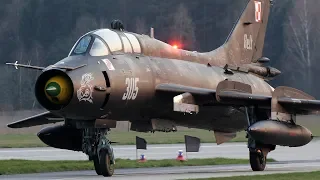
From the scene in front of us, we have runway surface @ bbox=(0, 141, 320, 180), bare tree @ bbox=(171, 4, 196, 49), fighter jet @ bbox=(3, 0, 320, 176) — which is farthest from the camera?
bare tree @ bbox=(171, 4, 196, 49)

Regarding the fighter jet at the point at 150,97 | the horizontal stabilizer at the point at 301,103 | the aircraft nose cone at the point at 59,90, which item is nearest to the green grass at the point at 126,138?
the fighter jet at the point at 150,97

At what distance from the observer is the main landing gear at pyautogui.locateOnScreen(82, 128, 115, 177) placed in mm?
22047

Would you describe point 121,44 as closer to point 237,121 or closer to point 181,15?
point 237,121

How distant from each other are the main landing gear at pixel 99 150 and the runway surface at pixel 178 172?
0.25 meters

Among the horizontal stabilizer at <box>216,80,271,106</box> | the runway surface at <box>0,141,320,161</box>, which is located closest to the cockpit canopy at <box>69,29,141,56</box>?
the horizontal stabilizer at <box>216,80,271,106</box>

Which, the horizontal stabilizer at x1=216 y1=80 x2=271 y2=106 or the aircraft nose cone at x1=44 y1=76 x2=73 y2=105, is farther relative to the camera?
the horizontal stabilizer at x1=216 y1=80 x2=271 y2=106

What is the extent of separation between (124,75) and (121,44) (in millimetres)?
1106

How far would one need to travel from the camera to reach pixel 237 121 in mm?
25281

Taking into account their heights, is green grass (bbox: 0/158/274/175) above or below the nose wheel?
below

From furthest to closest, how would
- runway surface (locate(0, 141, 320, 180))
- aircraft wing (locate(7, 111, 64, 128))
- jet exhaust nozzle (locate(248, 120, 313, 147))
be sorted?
1. aircraft wing (locate(7, 111, 64, 128))
2. runway surface (locate(0, 141, 320, 180))
3. jet exhaust nozzle (locate(248, 120, 313, 147))

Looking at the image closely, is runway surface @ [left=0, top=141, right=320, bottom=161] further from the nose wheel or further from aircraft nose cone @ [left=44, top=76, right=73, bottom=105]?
aircraft nose cone @ [left=44, top=76, right=73, bottom=105]

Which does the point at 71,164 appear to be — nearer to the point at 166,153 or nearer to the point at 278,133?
the point at 278,133

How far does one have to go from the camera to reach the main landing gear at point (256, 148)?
78.9 feet

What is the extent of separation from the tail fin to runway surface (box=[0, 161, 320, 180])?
3.28 meters
